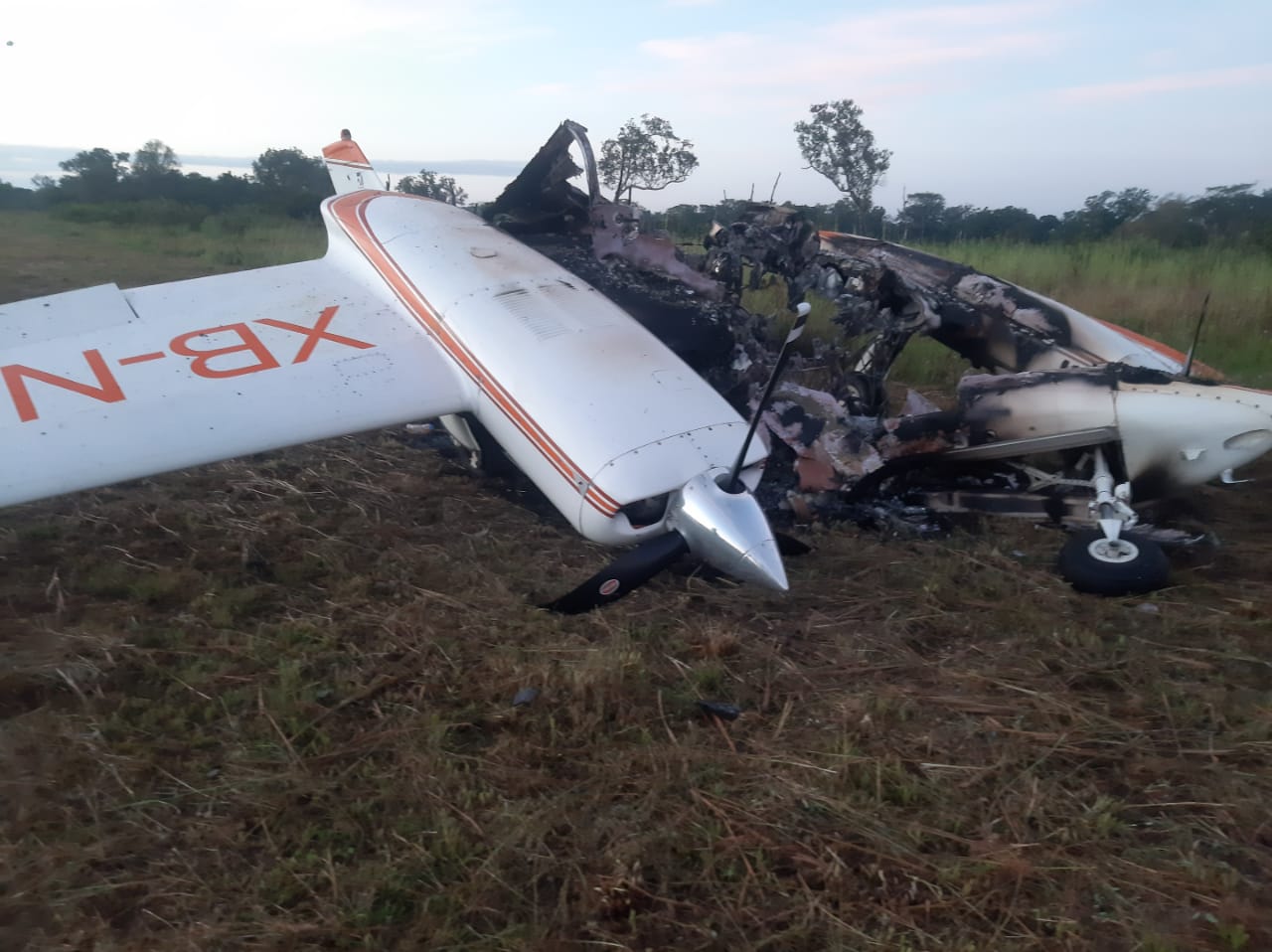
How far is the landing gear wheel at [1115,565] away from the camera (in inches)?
180

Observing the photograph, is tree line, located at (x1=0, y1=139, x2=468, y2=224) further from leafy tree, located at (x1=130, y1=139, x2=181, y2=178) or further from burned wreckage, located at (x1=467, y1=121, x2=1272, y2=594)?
burned wreckage, located at (x1=467, y1=121, x2=1272, y2=594)

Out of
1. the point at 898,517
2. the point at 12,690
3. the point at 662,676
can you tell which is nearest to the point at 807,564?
the point at 898,517

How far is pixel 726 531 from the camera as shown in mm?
4207

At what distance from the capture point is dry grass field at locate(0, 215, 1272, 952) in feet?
8.65

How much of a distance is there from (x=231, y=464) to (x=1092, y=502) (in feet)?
18.2

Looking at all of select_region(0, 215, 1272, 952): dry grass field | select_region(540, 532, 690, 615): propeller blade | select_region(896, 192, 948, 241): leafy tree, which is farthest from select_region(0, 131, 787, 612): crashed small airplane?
select_region(896, 192, 948, 241): leafy tree

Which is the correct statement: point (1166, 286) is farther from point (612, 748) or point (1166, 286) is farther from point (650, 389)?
point (612, 748)

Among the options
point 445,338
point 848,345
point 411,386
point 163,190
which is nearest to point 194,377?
point 411,386

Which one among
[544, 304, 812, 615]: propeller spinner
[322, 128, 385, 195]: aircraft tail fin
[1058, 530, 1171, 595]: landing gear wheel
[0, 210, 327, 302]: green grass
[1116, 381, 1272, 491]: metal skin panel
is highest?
[322, 128, 385, 195]: aircraft tail fin

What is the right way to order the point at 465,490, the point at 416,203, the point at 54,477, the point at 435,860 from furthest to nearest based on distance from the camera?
the point at 416,203 → the point at 465,490 → the point at 54,477 → the point at 435,860

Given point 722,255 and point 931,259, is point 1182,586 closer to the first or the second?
point 931,259

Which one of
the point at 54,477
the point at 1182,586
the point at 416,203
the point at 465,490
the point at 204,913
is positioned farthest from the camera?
the point at 416,203

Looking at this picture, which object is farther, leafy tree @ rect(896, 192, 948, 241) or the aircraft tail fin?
leafy tree @ rect(896, 192, 948, 241)

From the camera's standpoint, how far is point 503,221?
794cm
